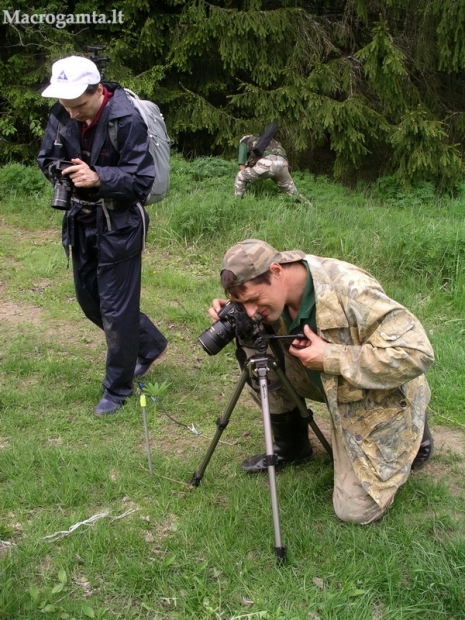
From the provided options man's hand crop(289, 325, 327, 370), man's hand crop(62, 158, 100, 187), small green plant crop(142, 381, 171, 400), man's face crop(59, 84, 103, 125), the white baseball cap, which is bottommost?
small green plant crop(142, 381, 171, 400)

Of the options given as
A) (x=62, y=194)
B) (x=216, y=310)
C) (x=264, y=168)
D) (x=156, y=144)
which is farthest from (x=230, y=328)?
(x=264, y=168)

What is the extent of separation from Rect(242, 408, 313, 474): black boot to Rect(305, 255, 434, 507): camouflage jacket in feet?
1.79

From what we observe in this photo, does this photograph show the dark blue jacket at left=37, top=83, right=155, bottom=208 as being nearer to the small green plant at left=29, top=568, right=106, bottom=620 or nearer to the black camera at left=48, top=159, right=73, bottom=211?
the black camera at left=48, top=159, right=73, bottom=211

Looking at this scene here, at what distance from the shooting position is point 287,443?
3.48 m

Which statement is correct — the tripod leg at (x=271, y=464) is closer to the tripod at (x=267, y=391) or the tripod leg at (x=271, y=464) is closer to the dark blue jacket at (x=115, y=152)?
the tripod at (x=267, y=391)

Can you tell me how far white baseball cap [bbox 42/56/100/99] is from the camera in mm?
3322

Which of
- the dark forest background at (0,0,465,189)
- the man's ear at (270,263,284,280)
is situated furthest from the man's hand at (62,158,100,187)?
the dark forest background at (0,0,465,189)

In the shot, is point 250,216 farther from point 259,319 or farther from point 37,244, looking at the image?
point 259,319

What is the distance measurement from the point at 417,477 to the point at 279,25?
288 inches

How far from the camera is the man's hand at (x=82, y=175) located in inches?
136

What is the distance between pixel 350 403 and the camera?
9.50 feet

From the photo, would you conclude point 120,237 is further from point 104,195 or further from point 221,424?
point 221,424

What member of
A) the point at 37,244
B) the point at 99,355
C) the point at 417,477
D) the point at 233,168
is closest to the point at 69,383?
the point at 99,355

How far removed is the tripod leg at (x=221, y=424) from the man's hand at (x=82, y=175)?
4.42 ft
